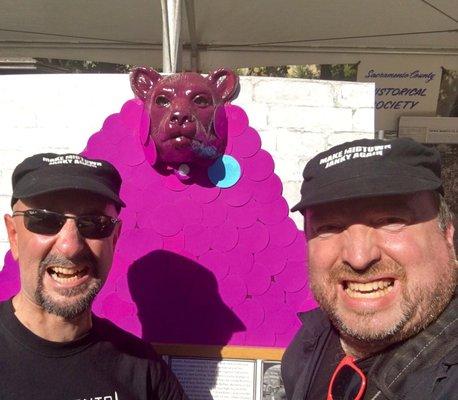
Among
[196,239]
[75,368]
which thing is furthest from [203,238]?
[75,368]

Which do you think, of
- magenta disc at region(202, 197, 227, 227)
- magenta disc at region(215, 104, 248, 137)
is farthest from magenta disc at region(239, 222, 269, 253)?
magenta disc at region(215, 104, 248, 137)

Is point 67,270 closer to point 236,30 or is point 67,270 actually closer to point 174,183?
point 174,183

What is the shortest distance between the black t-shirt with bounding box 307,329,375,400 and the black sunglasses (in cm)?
81

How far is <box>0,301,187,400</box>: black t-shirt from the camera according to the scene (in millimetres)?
1536

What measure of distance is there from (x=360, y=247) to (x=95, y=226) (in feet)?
2.87

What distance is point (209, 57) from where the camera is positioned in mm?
4723

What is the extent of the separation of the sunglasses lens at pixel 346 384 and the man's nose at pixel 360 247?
30 centimetres

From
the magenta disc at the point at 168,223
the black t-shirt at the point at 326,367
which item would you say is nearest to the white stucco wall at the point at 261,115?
the magenta disc at the point at 168,223

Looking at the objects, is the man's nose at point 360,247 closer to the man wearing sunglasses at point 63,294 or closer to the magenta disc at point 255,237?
the man wearing sunglasses at point 63,294

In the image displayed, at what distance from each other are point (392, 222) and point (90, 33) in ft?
13.5

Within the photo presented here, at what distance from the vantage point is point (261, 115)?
2.39m

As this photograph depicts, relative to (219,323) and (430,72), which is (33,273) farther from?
(430,72)

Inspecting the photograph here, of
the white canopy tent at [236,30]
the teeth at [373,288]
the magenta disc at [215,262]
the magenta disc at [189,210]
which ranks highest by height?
the white canopy tent at [236,30]

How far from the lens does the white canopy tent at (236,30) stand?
4195mm
